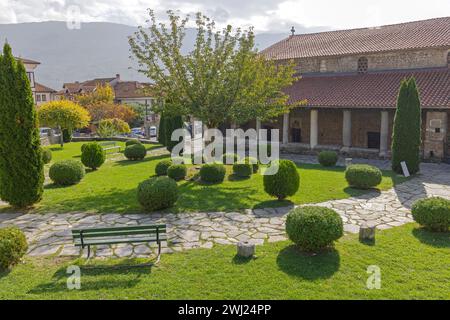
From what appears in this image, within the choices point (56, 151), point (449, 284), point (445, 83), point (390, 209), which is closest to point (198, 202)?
point (390, 209)

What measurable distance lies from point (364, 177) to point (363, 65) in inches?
515

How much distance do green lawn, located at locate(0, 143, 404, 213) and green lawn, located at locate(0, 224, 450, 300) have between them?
3.61 m

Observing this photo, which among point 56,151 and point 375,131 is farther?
point 56,151

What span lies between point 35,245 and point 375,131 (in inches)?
798

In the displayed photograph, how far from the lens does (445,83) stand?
746 inches

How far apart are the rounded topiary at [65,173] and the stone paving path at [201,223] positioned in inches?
150

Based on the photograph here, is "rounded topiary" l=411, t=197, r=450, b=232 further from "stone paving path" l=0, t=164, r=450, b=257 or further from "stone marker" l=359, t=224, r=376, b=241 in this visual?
"stone marker" l=359, t=224, r=376, b=241

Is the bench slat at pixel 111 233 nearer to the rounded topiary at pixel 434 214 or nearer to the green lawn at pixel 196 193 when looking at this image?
the green lawn at pixel 196 193

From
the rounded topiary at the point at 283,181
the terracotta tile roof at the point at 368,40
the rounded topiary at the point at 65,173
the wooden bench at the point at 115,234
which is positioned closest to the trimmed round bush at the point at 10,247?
the wooden bench at the point at 115,234

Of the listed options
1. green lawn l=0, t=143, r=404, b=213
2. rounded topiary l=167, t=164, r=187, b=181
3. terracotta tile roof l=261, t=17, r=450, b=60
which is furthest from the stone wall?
rounded topiary l=167, t=164, r=187, b=181

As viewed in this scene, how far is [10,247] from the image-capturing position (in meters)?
6.51

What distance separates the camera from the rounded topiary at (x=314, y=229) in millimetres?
6926

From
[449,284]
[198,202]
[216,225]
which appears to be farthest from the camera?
[198,202]

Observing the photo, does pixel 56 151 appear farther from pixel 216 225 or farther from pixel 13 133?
pixel 216 225
